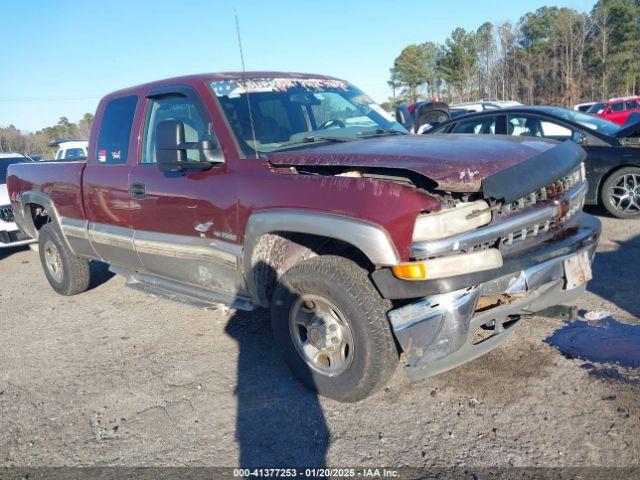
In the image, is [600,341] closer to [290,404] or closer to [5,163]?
[290,404]

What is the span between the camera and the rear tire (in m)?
5.77

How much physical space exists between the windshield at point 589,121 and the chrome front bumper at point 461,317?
500 cm

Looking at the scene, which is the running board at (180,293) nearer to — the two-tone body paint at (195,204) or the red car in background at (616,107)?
the two-tone body paint at (195,204)

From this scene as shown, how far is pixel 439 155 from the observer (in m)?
3.00

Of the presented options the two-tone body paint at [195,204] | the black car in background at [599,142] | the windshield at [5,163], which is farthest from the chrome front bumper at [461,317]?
the windshield at [5,163]

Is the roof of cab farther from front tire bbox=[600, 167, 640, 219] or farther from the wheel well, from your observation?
front tire bbox=[600, 167, 640, 219]

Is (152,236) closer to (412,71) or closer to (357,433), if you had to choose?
(357,433)

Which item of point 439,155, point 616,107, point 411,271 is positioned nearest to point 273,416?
point 411,271

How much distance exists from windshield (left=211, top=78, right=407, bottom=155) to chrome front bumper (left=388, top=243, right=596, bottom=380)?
149 centimetres

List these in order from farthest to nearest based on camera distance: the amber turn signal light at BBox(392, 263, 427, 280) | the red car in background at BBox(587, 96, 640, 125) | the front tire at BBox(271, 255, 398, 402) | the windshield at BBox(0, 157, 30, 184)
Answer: the red car in background at BBox(587, 96, 640, 125) < the windshield at BBox(0, 157, 30, 184) < the front tire at BBox(271, 255, 398, 402) < the amber turn signal light at BBox(392, 263, 427, 280)

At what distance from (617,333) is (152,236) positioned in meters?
3.52

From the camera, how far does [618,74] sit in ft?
143

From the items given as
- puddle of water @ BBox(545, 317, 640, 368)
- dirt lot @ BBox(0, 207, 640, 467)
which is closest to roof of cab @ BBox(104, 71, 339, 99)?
dirt lot @ BBox(0, 207, 640, 467)

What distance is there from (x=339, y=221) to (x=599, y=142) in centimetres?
572
